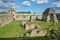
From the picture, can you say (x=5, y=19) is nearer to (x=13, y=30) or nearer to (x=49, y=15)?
(x=13, y=30)

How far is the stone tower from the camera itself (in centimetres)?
1591

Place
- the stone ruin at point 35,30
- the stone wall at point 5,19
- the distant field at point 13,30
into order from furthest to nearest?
the stone wall at point 5,19 → the stone ruin at point 35,30 → the distant field at point 13,30

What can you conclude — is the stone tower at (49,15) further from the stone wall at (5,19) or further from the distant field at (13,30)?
the stone wall at (5,19)

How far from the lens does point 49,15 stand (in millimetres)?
16125

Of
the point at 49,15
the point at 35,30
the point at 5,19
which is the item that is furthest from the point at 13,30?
the point at 49,15

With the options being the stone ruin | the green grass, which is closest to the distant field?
the green grass

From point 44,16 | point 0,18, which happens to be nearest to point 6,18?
point 0,18

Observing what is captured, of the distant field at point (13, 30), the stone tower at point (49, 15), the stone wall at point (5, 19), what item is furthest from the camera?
the stone wall at point (5, 19)

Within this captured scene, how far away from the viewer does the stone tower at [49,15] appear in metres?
15.9

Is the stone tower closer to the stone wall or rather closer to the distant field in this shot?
the distant field

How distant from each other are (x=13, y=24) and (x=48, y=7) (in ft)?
5.17

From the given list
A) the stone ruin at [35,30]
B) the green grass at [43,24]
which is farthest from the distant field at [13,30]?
the stone ruin at [35,30]

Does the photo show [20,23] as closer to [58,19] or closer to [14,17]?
[14,17]

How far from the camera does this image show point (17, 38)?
51.5 feet
